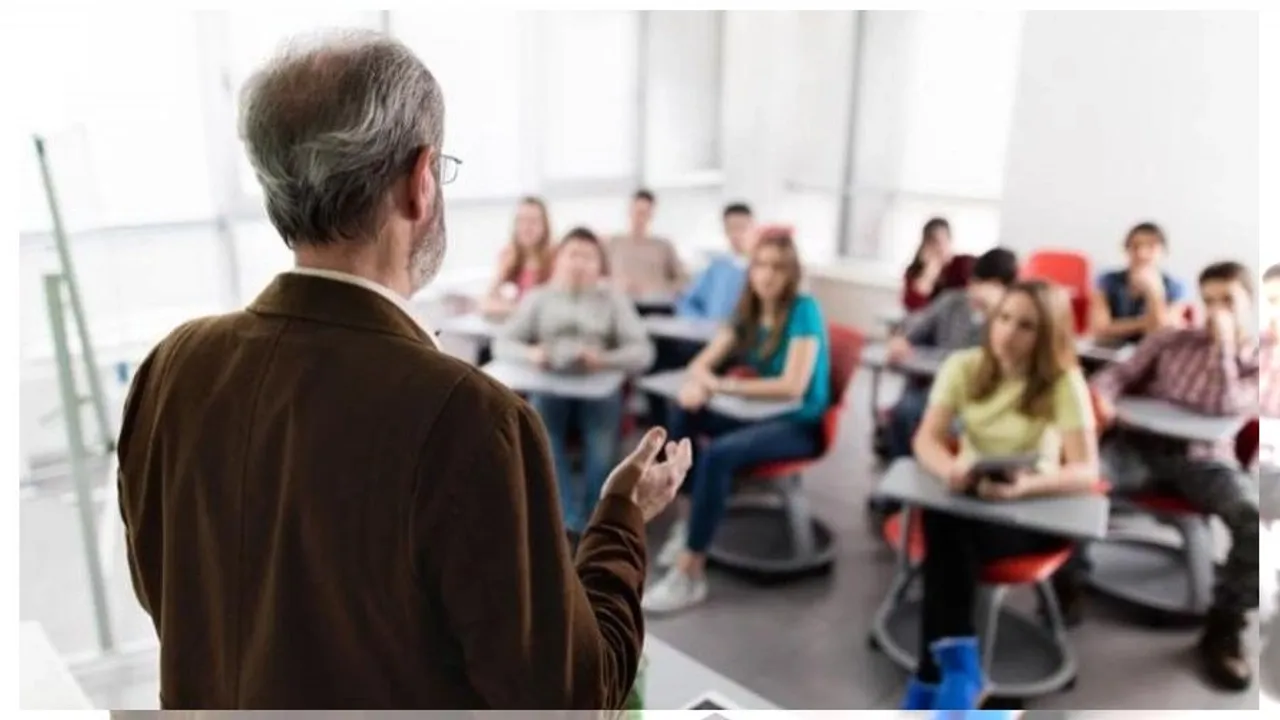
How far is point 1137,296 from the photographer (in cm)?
393

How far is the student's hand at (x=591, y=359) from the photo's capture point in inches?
135

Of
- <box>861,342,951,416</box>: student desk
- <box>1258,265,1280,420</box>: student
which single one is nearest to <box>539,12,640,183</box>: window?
<box>861,342,951,416</box>: student desk

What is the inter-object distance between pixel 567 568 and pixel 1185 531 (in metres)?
2.82

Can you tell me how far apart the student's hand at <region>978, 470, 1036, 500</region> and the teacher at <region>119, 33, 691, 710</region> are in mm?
1743

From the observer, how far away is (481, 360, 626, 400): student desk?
3.25 meters

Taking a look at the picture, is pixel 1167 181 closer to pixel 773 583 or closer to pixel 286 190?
pixel 773 583

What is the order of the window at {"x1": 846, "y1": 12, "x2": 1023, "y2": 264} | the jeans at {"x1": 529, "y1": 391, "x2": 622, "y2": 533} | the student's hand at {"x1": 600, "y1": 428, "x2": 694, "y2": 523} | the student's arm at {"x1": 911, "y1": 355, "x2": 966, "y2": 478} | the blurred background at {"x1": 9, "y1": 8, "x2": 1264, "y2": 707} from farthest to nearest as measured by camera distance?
the window at {"x1": 846, "y1": 12, "x2": 1023, "y2": 264}
the jeans at {"x1": 529, "y1": 391, "x2": 622, "y2": 533}
the student's arm at {"x1": 911, "y1": 355, "x2": 966, "y2": 478}
the blurred background at {"x1": 9, "y1": 8, "x2": 1264, "y2": 707}
the student's hand at {"x1": 600, "y1": 428, "x2": 694, "y2": 523}

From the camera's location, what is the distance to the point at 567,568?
2.86 ft

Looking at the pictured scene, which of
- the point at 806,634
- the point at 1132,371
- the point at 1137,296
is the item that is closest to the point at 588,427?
the point at 806,634

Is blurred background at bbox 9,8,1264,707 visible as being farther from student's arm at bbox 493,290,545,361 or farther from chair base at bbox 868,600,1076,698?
chair base at bbox 868,600,1076,698

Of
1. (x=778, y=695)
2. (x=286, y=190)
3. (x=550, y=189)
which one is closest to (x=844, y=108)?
(x=550, y=189)

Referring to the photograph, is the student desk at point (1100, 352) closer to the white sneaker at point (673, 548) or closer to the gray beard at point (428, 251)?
the white sneaker at point (673, 548)

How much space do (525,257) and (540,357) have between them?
43.4 inches

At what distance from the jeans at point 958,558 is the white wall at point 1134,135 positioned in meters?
2.38
